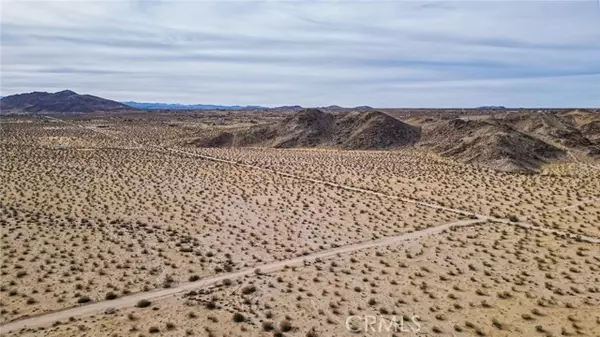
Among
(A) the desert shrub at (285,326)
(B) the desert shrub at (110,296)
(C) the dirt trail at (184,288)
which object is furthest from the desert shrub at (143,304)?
(A) the desert shrub at (285,326)

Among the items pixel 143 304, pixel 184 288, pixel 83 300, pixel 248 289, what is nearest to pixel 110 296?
pixel 83 300

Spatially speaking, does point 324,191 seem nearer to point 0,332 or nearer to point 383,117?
point 0,332

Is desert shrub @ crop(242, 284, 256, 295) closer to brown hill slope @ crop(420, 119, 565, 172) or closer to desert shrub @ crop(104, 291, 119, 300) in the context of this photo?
desert shrub @ crop(104, 291, 119, 300)

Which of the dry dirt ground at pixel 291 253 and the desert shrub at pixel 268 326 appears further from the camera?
the dry dirt ground at pixel 291 253

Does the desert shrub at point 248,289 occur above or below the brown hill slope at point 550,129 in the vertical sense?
below

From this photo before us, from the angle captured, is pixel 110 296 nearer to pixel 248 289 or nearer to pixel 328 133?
pixel 248 289

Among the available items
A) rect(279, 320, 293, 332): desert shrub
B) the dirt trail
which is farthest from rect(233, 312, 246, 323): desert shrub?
the dirt trail

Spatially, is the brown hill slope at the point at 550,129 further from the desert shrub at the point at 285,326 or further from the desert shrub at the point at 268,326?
the desert shrub at the point at 268,326
